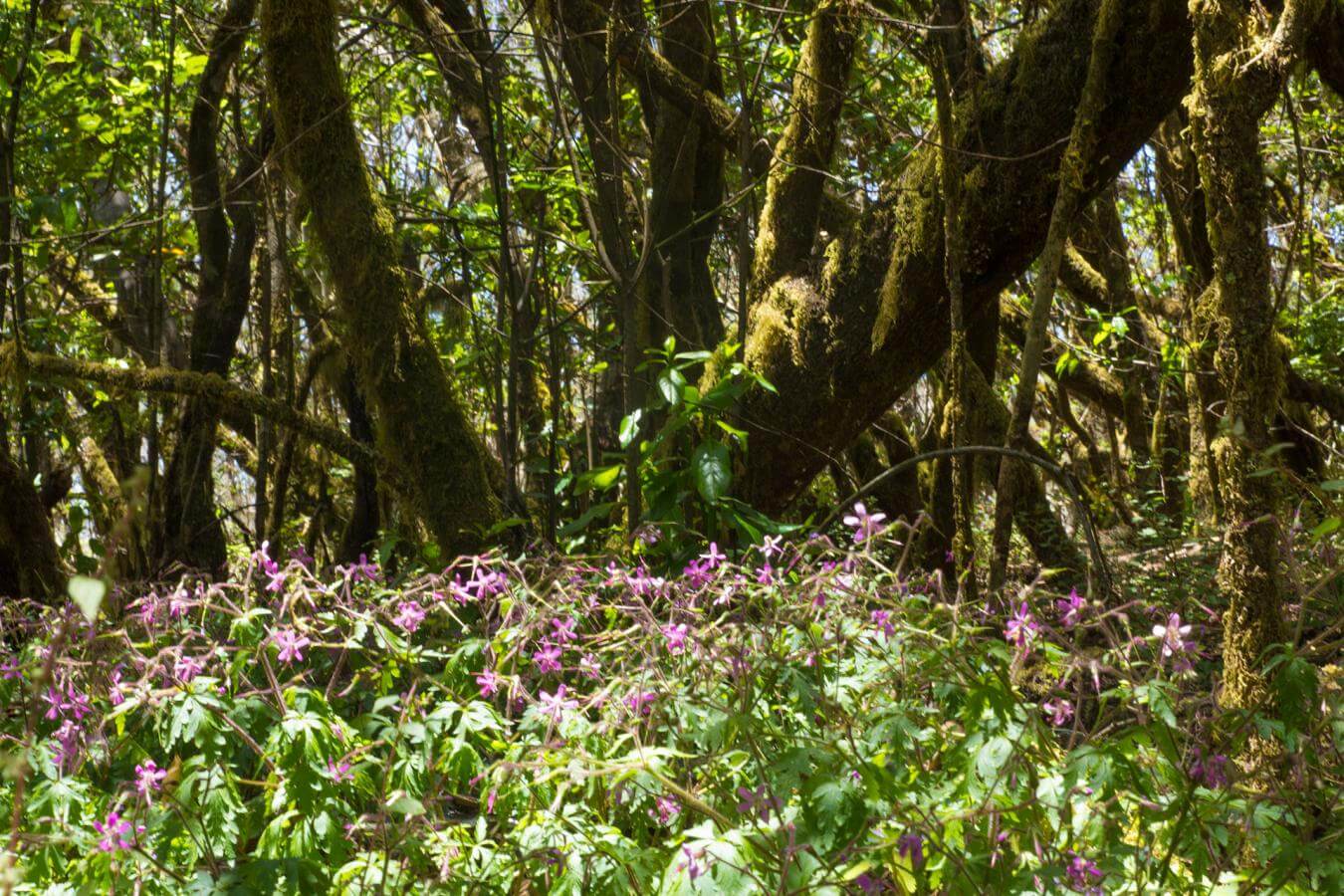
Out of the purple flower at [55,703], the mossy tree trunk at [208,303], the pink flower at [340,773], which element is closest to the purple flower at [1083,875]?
the pink flower at [340,773]

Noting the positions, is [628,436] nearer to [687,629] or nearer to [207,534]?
[687,629]

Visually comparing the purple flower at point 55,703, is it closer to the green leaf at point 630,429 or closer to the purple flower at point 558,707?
the purple flower at point 558,707

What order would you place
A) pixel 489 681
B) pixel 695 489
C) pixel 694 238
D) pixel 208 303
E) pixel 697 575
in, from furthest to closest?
pixel 208 303 < pixel 694 238 < pixel 695 489 < pixel 697 575 < pixel 489 681

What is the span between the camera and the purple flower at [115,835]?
148cm

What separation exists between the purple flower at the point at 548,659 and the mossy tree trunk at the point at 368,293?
5.27 feet

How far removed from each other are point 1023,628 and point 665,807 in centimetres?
57

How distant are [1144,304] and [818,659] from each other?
6438mm

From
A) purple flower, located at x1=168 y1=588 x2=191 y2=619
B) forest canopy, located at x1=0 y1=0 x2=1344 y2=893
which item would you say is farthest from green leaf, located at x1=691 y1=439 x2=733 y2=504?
purple flower, located at x1=168 y1=588 x2=191 y2=619

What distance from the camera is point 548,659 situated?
197 centimetres

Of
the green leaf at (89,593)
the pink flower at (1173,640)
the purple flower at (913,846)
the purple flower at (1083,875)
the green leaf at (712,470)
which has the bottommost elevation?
the purple flower at (1083,875)

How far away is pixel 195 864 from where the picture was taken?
175 centimetres

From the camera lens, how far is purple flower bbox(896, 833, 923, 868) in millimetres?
1227

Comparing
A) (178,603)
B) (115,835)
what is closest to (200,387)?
(178,603)

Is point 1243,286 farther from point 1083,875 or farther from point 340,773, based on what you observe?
point 340,773
